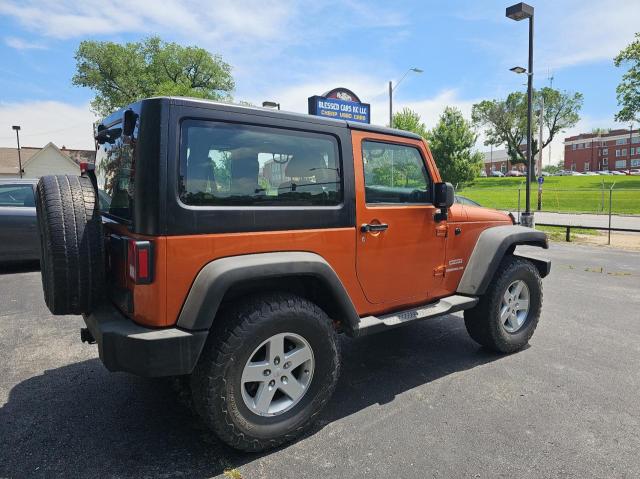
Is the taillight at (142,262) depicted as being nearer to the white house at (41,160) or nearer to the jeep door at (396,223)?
the jeep door at (396,223)

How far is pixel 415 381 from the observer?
352 cm

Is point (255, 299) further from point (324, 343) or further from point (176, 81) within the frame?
point (176, 81)

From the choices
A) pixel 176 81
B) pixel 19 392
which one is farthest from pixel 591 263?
pixel 176 81

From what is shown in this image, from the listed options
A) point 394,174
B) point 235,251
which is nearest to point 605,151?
point 394,174

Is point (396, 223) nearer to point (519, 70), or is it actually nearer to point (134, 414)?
point (134, 414)

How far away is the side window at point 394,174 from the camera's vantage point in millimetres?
3203

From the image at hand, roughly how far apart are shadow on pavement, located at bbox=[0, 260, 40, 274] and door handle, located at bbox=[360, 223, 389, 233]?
7250 mm

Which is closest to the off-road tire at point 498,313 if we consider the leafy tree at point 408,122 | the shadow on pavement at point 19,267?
the shadow on pavement at point 19,267

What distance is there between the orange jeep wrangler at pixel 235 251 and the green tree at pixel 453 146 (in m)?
34.9

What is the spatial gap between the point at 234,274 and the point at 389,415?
5.00 ft

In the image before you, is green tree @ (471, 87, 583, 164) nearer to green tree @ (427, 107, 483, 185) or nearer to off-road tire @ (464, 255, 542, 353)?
green tree @ (427, 107, 483, 185)

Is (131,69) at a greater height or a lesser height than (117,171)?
greater

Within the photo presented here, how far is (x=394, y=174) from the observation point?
11.2ft

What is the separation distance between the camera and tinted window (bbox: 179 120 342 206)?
2426 millimetres
